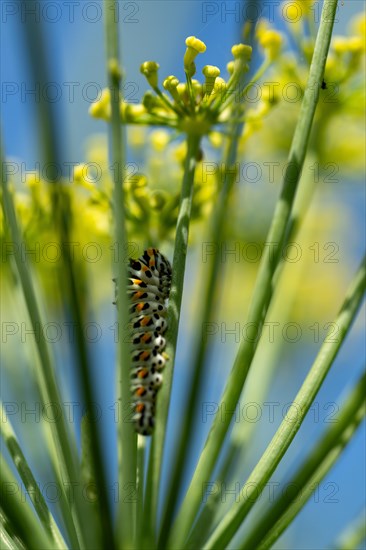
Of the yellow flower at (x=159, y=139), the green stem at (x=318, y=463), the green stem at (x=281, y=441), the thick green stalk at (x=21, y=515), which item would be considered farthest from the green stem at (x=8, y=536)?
the yellow flower at (x=159, y=139)

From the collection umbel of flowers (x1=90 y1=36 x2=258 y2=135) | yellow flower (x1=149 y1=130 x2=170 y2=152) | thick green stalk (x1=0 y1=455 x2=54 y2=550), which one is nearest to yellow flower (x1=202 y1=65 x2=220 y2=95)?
umbel of flowers (x1=90 y1=36 x2=258 y2=135)

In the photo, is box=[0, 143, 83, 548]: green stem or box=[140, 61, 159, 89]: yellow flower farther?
box=[140, 61, 159, 89]: yellow flower

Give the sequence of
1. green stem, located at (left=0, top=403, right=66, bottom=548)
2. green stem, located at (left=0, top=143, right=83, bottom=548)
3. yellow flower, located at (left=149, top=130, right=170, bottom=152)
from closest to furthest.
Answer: green stem, located at (left=0, top=143, right=83, bottom=548)
green stem, located at (left=0, top=403, right=66, bottom=548)
yellow flower, located at (left=149, top=130, right=170, bottom=152)

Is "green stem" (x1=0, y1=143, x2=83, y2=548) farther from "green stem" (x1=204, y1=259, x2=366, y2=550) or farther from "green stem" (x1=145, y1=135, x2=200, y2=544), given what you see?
"green stem" (x1=204, y1=259, x2=366, y2=550)

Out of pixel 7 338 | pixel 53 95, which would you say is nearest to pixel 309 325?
pixel 7 338

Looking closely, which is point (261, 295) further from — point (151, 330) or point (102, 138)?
point (102, 138)

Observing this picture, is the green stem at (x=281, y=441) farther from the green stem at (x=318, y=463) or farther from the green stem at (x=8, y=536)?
the green stem at (x=8, y=536)

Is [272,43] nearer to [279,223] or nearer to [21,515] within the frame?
[279,223]

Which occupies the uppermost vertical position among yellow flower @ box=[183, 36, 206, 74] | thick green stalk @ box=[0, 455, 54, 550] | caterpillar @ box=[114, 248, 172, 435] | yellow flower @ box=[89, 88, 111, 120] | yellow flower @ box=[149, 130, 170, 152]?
yellow flower @ box=[183, 36, 206, 74]
